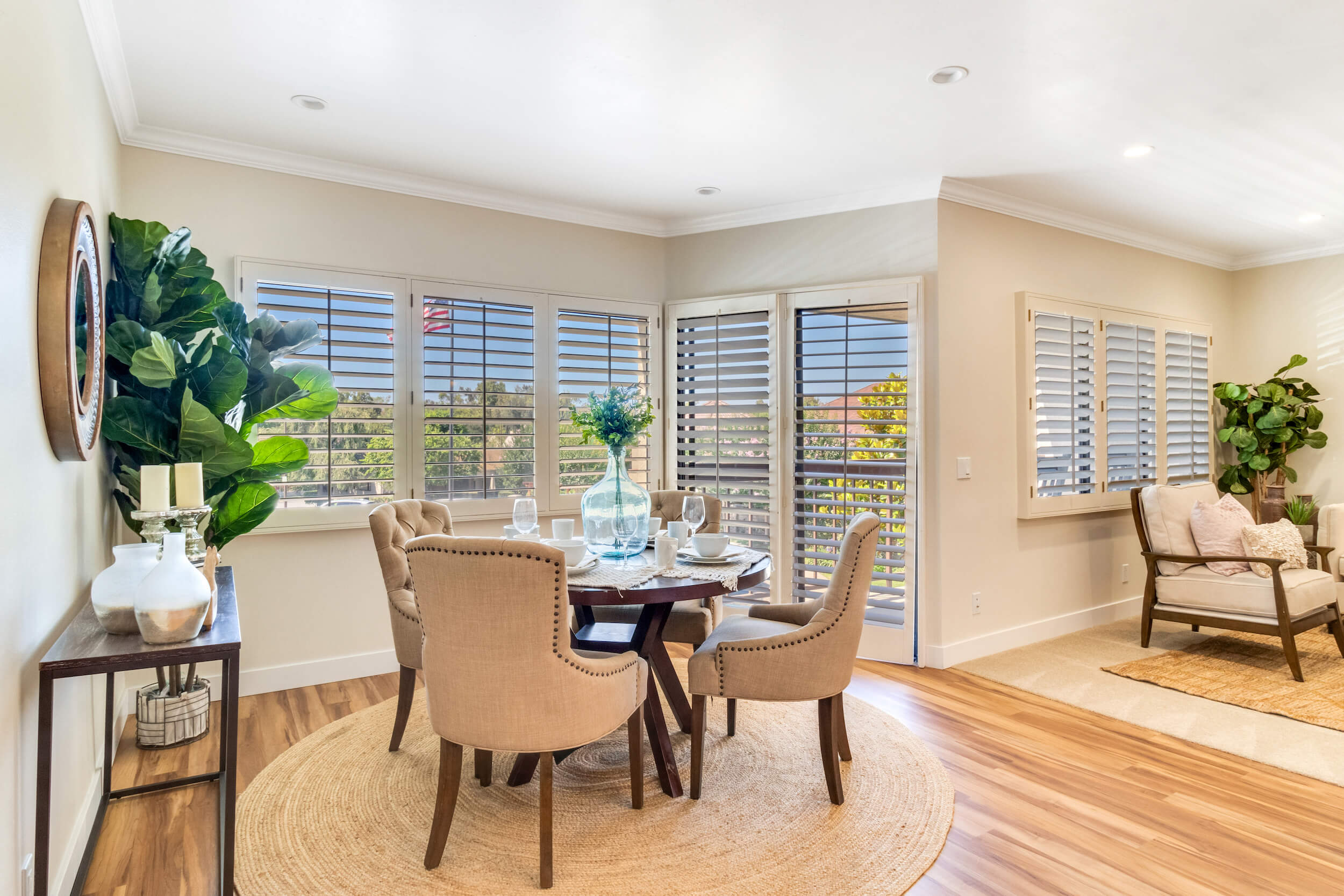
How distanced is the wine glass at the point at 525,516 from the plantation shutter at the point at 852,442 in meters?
2.04

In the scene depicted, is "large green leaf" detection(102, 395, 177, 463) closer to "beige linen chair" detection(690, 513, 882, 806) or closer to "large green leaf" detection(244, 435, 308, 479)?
"large green leaf" detection(244, 435, 308, 479)

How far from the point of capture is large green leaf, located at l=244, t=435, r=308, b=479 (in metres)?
3.07

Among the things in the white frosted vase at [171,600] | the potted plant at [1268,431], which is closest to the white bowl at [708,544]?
the white frosted vase at [171,600]

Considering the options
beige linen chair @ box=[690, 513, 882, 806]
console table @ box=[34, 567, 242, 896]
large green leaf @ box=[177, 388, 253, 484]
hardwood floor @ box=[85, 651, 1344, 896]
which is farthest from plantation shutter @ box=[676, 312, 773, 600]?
console table @ box=[34, 567, 242, 896]

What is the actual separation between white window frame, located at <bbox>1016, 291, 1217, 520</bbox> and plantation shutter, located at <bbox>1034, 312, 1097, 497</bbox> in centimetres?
4

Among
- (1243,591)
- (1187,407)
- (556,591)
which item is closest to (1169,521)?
(1243,591)

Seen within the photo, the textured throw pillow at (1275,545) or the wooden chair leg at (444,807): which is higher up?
the textured throw pillow at (1275,545)

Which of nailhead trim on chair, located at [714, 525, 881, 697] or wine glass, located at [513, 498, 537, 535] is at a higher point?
wine glass, located at [513, 498, 537, 535]

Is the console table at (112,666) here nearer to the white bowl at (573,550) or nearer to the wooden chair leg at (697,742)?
the white bowl at (573,550)

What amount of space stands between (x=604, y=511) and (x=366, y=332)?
72.6 inches

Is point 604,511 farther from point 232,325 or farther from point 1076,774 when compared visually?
point 1076,774

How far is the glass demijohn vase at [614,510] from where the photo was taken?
9.48 feet

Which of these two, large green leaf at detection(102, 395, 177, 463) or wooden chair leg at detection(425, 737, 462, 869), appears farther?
large green leaf at detection(102, 395, 177, 463)

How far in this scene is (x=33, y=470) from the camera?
6.00ft
